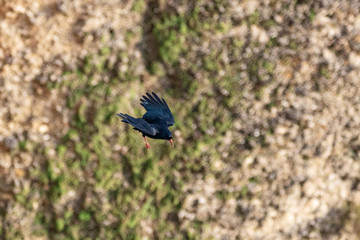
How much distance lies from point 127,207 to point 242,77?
208cm

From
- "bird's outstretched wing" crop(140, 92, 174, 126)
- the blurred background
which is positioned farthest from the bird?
the blurred background

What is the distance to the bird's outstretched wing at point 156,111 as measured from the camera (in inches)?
92.1

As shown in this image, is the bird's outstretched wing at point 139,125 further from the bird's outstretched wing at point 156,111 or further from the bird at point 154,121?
the bird's outstretched wing at point 156,111

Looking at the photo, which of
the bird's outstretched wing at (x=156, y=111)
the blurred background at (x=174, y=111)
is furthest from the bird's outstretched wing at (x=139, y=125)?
the blurred background at (x=174, y=111)

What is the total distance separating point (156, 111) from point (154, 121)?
128 millimetres

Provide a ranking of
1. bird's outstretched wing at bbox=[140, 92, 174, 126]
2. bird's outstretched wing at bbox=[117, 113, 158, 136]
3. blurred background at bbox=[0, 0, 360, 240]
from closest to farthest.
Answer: bird's outstretched wing at bbox=[117, 113, 158, 136] < bird's outstretched wing at bbox=[140, 92, 174, 126] < blurred background at bbox=[0, 0, 360, 240]

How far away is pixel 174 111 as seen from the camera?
5168 millimetres

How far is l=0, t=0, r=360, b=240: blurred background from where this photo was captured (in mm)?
5062

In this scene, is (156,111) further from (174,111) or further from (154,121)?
(174,111)

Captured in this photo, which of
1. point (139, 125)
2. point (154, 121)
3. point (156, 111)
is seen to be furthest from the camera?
point (156, 111)

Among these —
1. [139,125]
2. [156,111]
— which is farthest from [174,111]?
[139,125]

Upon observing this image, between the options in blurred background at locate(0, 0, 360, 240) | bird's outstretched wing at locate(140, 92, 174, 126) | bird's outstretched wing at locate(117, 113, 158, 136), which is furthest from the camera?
blurred background at locate(0, 0, 360, 240)

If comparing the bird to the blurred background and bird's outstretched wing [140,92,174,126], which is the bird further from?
the blurred background

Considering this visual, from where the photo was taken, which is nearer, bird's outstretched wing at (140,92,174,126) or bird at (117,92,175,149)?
bird at (117,92,175,149)
